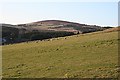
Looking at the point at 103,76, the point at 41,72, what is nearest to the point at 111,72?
the point at 103,76

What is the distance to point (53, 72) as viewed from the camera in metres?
24.3

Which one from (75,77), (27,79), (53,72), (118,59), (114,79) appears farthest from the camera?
(118,59)

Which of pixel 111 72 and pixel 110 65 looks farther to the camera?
pixel 110 65

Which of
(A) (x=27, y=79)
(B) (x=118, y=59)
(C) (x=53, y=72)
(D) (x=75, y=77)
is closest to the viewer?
(D) (x=75, y=77)

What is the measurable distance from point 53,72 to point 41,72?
121cm

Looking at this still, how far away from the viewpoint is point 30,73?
2539 centimetres

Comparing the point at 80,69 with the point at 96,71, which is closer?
the point at 96,71

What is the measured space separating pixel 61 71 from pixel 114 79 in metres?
6.08

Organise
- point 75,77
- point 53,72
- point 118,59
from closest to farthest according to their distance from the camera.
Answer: point 75,77, point 53,72, point 118,59

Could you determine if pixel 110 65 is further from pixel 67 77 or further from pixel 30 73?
pixel 30 73

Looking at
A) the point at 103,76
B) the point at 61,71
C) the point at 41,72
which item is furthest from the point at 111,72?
the point at 41,72

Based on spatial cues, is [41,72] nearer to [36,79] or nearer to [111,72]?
[36,79]

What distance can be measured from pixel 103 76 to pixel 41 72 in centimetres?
643

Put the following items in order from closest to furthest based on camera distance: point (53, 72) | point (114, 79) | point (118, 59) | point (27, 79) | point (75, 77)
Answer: point (114, 79), point (75, 77), point (27, 79), point (53, 72), point (118, 59)
